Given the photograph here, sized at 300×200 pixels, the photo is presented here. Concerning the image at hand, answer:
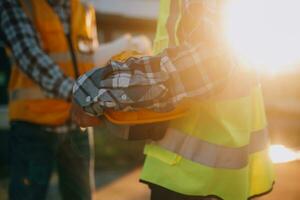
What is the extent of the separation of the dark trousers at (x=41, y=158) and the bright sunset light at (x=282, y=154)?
3.67m

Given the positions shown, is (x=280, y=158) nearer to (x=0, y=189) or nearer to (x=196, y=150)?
(x=0, y=189)

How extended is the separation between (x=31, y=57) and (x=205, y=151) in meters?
1.20

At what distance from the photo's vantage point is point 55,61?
3.06 meters

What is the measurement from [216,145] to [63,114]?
126 centimetres

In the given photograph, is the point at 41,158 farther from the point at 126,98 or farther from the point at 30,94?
the point at 126,98

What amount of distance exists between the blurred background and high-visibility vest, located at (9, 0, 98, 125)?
139 cm

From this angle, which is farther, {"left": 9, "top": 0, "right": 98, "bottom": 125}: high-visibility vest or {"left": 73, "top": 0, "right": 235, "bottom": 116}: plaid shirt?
{"left": 9, "top": 0, "right": 98, "bottom": 125}: high-visibility vest

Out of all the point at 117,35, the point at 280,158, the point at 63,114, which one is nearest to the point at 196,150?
the point at 63,114

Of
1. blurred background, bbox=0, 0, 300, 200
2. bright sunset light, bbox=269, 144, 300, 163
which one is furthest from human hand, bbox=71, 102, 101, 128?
bright sunset light, bbox=269, 144, 300, 163

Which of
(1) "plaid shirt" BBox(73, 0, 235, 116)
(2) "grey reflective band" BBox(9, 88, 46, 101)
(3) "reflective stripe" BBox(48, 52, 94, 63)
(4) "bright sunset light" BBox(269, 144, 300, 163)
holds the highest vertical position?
(1) "plaid shirt" BBox(73, 0, 235, 116)

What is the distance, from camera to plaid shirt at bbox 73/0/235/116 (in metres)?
1.92

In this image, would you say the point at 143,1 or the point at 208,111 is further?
the point at 143,1

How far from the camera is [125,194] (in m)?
5.32

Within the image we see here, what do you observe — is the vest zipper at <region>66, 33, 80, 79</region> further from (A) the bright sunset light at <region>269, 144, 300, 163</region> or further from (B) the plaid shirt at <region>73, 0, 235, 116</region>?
(A) the bright sunset light at <region>269, 144, 300, 163</region>
